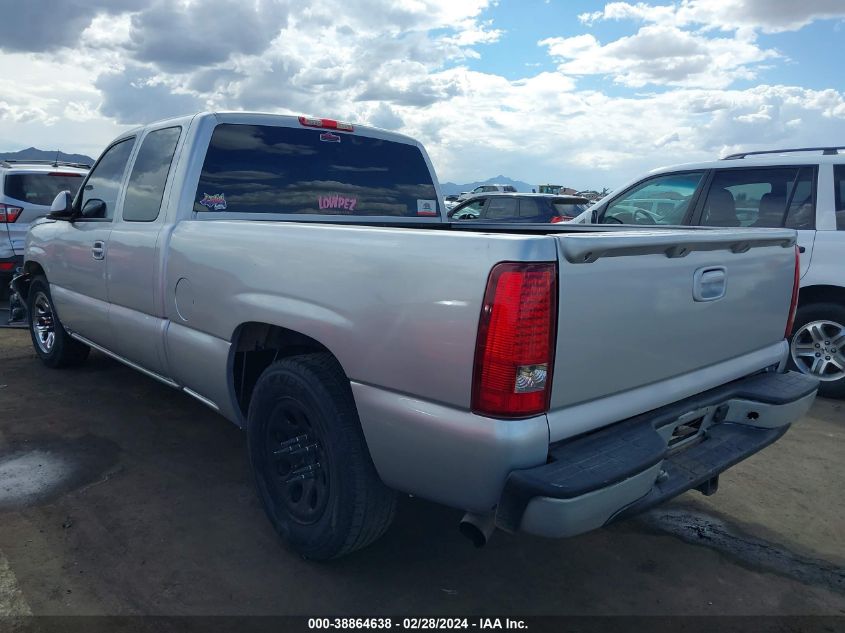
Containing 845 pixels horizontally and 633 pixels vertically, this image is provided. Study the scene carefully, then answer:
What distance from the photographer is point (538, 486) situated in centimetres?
196

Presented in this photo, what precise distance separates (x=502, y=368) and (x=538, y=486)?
0.37m

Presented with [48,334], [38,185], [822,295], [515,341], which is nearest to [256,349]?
[515,341]

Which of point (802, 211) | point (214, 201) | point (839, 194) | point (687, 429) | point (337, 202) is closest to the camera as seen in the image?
point (687, 429)

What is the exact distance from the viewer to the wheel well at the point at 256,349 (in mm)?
3008

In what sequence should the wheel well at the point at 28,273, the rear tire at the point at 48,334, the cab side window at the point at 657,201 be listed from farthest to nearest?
the cab side window at the point at 657,201, the wheel well at the point at 28,273, the rear tire at the point at 48,334

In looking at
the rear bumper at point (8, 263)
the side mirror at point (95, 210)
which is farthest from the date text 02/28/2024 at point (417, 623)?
the rear bumper at point (8, 263)

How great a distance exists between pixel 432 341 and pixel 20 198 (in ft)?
27.0

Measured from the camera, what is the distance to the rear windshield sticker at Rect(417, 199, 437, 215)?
458 cm

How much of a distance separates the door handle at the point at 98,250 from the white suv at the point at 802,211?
4.43 m

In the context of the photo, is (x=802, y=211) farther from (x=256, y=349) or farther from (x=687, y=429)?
(x=256, y=349)

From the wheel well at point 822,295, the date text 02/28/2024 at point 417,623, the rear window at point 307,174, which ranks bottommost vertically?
the date text 02/28/2024 at point 417,623

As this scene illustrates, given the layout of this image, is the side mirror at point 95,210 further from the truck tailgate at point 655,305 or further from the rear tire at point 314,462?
the truck tailgate at point 655,305

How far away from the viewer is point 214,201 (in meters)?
3.64

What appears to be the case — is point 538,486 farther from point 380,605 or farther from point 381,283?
point 380,605
